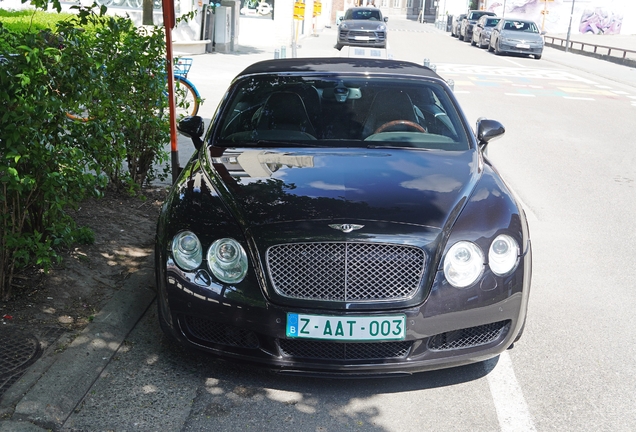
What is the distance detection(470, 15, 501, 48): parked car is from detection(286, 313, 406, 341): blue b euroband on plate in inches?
1515

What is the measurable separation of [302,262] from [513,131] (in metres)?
10.3

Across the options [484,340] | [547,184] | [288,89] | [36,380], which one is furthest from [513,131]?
[36,380]

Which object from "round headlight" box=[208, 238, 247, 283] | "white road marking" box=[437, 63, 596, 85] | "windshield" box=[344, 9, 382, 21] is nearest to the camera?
"round headlight" box=[208, 238, 247, 283]

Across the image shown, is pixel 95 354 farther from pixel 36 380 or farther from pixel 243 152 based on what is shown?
pixel 243 152

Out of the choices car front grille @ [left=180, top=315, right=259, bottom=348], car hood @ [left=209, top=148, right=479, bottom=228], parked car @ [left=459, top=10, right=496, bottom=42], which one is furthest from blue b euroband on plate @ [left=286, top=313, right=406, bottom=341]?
parked car @ [left=459, top=10, right=496, bottom=42]

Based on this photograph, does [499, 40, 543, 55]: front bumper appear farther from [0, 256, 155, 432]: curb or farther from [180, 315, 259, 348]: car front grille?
[180, 315, 259, 348]: car front grille

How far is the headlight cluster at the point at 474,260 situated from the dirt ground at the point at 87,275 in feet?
6.92

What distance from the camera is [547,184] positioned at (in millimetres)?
9312

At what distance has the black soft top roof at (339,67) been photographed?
5.69 m

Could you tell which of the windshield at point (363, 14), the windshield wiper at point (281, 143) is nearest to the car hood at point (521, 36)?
the windshield at point (363, 14)

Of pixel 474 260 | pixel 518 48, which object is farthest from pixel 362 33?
pixel 474 260

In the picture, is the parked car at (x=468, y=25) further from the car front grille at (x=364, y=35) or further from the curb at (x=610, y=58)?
the car front grille at (x=364, y=35)

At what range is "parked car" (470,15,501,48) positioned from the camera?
4078 cm

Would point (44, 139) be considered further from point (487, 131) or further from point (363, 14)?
point (363, 14)
